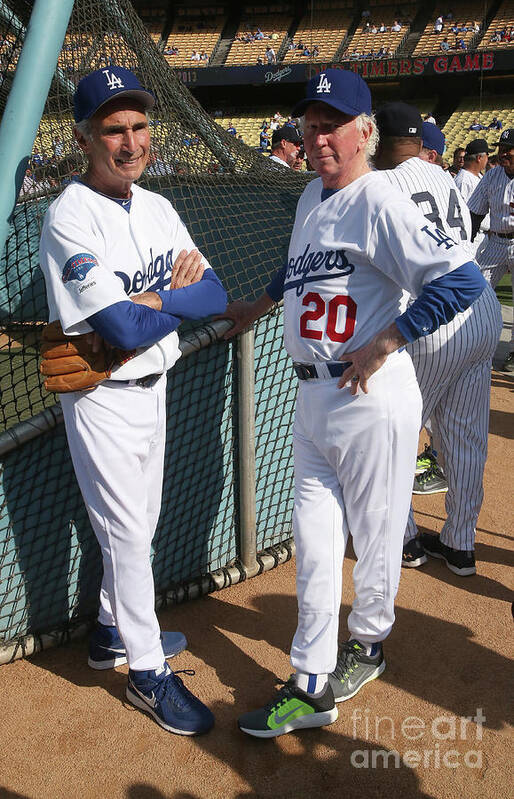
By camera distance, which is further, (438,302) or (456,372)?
(456,372)

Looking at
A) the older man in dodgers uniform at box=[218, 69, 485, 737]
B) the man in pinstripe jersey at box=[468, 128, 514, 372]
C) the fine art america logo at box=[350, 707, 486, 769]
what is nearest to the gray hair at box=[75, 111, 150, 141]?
the older man in dodgers uniform at box=[218, 69, 485, 737]

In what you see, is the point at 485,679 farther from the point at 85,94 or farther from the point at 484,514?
the point at 85,94

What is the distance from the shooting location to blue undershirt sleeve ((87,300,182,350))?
2.07 meters

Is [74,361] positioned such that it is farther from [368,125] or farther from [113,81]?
[368,125]

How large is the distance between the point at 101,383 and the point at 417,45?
97.2 feet

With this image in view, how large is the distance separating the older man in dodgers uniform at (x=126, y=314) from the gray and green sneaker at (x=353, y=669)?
445 millimetres

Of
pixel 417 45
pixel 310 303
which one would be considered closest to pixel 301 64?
pixel 417 45

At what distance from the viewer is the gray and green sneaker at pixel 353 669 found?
2.49m

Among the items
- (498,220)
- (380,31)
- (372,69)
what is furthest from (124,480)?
(380,31)

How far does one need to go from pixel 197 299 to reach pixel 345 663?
1.33 metres

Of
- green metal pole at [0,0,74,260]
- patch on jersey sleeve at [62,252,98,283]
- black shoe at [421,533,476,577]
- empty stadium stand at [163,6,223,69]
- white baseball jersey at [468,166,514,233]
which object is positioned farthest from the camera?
empty stadium stand at [163,6,223,69]

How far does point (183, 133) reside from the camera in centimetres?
379

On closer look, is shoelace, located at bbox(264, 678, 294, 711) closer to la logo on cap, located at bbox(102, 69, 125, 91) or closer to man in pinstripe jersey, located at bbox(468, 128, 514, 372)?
la logo on cap, located at bbox(102, 69, 125, 91)

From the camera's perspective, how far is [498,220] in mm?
→ 6570
